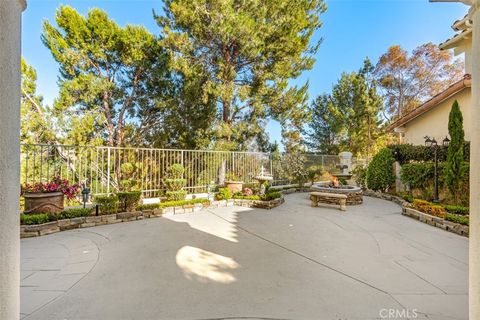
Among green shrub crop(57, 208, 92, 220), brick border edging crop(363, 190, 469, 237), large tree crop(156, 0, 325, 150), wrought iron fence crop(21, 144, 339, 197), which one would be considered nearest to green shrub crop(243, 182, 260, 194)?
wrought iron fence crop(21, 144, 339, 197)

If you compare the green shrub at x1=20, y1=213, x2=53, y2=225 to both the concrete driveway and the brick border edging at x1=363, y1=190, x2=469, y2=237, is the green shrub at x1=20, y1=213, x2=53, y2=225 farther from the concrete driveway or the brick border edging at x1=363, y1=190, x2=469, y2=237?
the brick border edging at x1=363, y1=190, x2=469, y2=237

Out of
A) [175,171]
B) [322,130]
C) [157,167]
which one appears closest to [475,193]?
[175,171]

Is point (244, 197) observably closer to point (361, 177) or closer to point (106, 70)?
point (361, 177)

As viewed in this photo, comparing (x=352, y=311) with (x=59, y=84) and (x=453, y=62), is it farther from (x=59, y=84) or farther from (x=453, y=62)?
(x=453, y=62)

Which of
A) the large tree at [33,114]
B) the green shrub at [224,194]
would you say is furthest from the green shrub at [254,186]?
the large tree at [33,114]

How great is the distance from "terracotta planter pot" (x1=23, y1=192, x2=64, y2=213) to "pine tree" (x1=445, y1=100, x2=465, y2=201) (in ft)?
33.8

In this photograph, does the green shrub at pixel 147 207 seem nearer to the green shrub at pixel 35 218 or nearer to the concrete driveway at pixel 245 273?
the concrete driveway at pixel 245 273

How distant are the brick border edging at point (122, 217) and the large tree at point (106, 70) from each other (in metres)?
7.01

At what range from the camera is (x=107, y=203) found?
5586 mm

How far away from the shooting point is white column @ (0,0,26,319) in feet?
3.69

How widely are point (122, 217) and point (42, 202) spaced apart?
1624mm

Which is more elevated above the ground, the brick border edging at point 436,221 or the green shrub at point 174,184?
the green shrub at point 174,184

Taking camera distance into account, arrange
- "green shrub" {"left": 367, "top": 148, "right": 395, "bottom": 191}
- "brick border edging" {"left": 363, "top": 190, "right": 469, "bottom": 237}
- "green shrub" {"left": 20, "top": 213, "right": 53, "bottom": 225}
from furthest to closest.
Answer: "green shrub" {"left": 367, "top": 148, "right": 395, "bottom": 191}, "brick border edging" {"left": 363, "top": 190, "right": 469, "bottom": 237}, "green shrub" {"left": 20, "top": 213, "right": 53, "bottom": 225}

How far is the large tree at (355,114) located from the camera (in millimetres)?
18875
